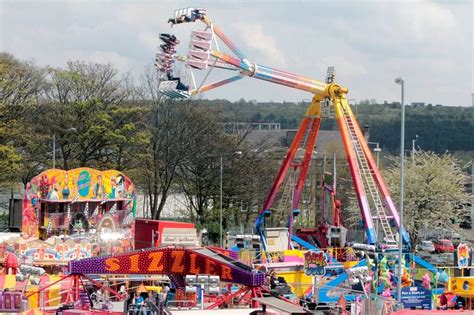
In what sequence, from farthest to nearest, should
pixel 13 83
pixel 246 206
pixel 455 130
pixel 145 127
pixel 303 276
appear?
1. pixel 455 130
2. pixel 246 206
3. pixel 145 127
4. pixel 13 83
5. pixel 303 276

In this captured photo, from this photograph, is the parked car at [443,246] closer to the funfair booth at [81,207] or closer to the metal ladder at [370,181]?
the metal ladder at [370,181]

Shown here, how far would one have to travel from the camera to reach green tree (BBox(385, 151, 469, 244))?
212 ft

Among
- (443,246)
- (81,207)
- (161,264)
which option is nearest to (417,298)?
(161,264)

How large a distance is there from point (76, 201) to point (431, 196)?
96.9 feet

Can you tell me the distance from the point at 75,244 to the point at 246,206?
35.4 meters

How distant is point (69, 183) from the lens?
143 feet

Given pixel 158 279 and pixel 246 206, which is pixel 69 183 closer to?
pixel 158 279

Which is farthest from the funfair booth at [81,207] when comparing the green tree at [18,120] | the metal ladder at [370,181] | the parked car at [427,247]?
the parked car at [427,247]

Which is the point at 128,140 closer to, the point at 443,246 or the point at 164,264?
the point at 443,246

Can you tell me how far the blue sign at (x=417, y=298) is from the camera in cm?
2885

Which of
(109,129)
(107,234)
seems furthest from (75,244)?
(109,129)

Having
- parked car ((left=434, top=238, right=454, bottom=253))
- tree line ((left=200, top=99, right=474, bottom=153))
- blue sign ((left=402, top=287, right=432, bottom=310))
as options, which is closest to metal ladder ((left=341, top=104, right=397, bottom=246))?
blue sign ((left=402, top=287, right=432, bottom=310))

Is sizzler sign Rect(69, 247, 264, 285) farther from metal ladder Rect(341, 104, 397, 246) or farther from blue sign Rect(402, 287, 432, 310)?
metal ladder Rect(341, 104, 397, 246)

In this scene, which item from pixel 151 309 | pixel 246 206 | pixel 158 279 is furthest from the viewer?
pixel 246 206
